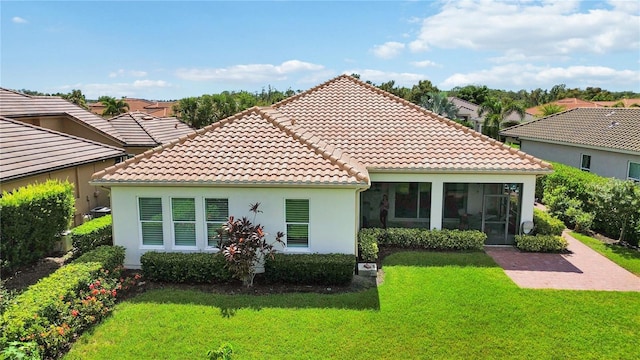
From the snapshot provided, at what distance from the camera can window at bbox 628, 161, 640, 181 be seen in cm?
2143

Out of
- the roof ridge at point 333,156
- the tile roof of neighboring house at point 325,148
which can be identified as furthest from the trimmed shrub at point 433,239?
the roof ridge at point 333,156

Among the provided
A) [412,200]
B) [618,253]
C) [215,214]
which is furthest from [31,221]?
[618,253]

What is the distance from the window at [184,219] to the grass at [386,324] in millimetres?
2110

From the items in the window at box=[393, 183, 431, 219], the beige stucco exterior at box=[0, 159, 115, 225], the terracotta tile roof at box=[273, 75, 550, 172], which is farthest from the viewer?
the beige stucco exterior at box=[0, 159, 115, 225]

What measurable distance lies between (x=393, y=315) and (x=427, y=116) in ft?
37.2

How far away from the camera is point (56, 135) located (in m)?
19.9

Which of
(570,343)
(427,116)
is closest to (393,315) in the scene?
(570,343)

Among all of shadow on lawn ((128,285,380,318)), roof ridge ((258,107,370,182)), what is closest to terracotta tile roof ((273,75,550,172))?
roof ridge ((258,107,370,182))

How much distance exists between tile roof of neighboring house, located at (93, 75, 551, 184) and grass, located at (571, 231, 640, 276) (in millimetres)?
4036

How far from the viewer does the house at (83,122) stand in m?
23.1

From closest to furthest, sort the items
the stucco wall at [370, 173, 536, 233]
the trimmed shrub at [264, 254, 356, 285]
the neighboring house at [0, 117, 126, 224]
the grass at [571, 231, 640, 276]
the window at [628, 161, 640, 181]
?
the trimmed shrub at [264, 254, 356, 285] < the grass at [571, 231, 640, 276] < the neighboring house at [0, 117, 126, 224] < the stucco wall at [370, 173, 536, 233] < the window at [628, 161, 640, 181]

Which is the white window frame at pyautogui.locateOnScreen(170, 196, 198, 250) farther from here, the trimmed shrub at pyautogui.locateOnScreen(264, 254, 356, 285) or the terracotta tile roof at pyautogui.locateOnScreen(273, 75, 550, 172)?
the terracotta tile roof at pyautogui.locateOnScreen(273, 75, 550, 172)

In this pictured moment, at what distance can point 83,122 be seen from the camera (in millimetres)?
25844

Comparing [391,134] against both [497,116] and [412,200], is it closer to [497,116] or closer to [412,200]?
[412,200]
